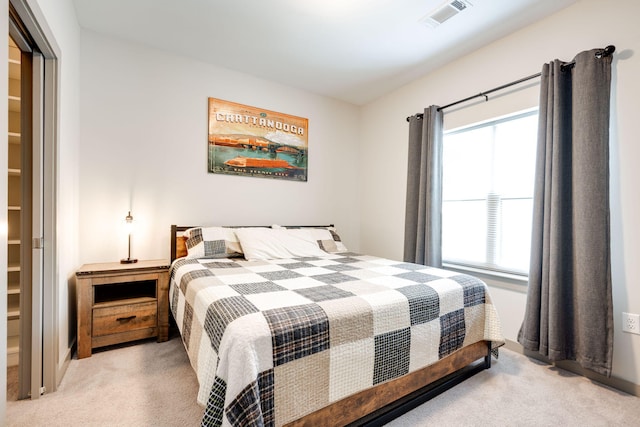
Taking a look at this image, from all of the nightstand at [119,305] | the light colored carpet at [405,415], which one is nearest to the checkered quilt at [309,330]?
the light colored carpet at [405,415]

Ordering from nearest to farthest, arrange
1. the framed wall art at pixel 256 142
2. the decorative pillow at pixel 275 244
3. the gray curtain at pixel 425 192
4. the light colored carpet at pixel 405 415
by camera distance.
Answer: the light colored carpet at pixel 405 415 → the decorative pillow at pixel 275 244 → the gray curtain at pixel 425 192 → the framed wall art at pixel 256 142

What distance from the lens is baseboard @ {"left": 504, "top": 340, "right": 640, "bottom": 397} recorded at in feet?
5.89

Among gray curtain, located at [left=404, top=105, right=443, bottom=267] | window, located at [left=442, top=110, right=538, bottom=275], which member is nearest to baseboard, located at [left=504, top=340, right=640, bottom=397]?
window, located at [left=442, top=110, right=538, bottom=275]

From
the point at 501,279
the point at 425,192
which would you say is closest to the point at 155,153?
the point at 425,192

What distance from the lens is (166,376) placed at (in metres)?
1.89

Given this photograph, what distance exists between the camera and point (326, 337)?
125 centimetres

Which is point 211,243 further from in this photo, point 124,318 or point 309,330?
point 309,330

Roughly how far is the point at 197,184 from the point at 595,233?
3.17 meters

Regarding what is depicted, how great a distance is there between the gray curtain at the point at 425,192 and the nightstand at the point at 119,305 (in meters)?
2.32

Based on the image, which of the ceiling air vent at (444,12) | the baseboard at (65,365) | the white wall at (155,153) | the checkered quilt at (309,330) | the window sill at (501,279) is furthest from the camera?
the white wall at (155,153)

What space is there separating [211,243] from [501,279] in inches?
99.1

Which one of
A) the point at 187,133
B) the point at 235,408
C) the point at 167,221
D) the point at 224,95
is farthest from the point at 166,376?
the point at 224,95

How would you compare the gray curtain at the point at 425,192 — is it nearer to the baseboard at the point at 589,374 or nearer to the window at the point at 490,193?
the window at the point at 490,193

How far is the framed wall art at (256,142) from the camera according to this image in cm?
304
